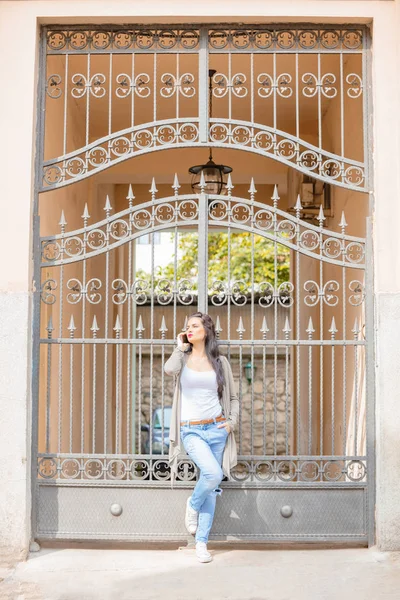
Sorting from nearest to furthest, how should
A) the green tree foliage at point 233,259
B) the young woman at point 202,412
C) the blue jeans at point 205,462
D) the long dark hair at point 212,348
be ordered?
the blue jeans at point 205,462, the young woman at point 202,412, the long dark hair at point 212,348, the green tree foliage at point 233,259

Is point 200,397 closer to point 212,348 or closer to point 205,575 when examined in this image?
point 212,348

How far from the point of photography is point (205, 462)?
525cm

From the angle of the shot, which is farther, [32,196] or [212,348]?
[32,196]

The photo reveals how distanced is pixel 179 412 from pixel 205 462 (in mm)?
436

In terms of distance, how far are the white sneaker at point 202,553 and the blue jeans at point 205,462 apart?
0.03 metres

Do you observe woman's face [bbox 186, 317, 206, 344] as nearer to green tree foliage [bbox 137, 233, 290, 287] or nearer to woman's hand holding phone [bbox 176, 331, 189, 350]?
woman's hand holding phone [bbox 176, 331, 189, 350]

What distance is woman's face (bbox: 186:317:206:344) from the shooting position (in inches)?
214

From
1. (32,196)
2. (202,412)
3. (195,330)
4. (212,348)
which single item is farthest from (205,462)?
(32,196)

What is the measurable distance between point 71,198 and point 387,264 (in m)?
4.09

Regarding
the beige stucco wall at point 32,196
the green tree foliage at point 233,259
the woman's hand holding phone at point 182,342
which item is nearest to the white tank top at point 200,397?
the woman's hand holding phone at point 182,342

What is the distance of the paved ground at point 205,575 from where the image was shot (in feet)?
15.5

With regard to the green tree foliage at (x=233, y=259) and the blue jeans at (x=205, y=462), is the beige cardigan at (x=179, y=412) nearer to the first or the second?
the blue jeans at (x=205, y=462)

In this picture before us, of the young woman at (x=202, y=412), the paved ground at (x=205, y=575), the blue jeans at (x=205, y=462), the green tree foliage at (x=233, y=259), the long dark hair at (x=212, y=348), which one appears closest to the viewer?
the paved ground at (x=205, y=575)

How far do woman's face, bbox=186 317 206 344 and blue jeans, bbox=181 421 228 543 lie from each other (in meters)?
0.61
